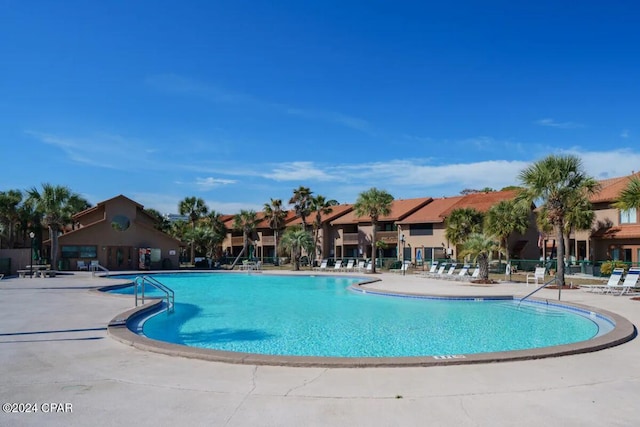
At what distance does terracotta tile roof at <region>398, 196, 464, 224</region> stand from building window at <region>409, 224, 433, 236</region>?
24.9 inches

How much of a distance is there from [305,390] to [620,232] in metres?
33.2

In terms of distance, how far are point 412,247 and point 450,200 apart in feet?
20.7

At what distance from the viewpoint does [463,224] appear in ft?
121

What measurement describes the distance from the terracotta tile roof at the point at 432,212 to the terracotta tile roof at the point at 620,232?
493 inches

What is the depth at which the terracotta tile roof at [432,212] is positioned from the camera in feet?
142

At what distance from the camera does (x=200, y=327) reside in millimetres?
12867

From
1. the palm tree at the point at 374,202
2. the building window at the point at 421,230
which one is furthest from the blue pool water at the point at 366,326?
the building window at the point at 421,230

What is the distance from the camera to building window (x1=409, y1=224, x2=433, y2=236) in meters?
43.8

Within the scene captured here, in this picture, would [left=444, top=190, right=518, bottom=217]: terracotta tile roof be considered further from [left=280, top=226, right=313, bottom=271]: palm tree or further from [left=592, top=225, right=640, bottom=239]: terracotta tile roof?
[left=280, top=226, right=313, bottom=271]: palm tree

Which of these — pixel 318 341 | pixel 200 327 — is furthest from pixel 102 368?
pixel 200 327

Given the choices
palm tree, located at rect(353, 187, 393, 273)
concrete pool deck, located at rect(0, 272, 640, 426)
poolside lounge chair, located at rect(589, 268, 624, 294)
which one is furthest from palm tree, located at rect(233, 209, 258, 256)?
concrete pool deck, located at rect(0, 272, 640, 426)


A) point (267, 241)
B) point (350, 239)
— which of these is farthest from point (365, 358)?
point (267, 241)

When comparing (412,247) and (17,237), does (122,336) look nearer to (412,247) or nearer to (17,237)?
(412,247)

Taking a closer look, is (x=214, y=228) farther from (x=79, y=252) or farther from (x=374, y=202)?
(x=374, y=202)
